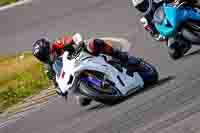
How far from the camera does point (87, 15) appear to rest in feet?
73.8

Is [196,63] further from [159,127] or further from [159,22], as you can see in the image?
[159,127]

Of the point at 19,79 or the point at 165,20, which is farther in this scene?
the point at 19,79

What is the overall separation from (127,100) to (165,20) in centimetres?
291

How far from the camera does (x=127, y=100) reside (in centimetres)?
1253

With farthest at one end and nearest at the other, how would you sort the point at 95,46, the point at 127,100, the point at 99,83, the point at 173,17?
the point at 173,17 → the point at 95,46 → the point at 99,83 → the point at 127,100

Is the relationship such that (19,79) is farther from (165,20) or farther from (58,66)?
(58,66)

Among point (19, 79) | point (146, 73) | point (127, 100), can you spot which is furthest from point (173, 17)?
point (19, 79)

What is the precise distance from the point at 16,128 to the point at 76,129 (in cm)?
228

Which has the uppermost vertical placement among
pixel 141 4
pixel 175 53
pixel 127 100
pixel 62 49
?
pixel 141 4

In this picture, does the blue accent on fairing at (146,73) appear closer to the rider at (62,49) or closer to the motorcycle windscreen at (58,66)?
the rider at (62,49)

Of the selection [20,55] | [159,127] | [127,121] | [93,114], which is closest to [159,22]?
[93,114]

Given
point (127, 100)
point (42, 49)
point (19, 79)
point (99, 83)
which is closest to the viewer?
point (127, 100)

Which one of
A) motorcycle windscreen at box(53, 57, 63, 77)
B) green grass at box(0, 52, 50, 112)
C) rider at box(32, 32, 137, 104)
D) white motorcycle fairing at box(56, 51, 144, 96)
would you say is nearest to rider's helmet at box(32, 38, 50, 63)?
rider at box(32, 32, 137, 104)

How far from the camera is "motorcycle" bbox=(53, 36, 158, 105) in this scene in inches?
500
